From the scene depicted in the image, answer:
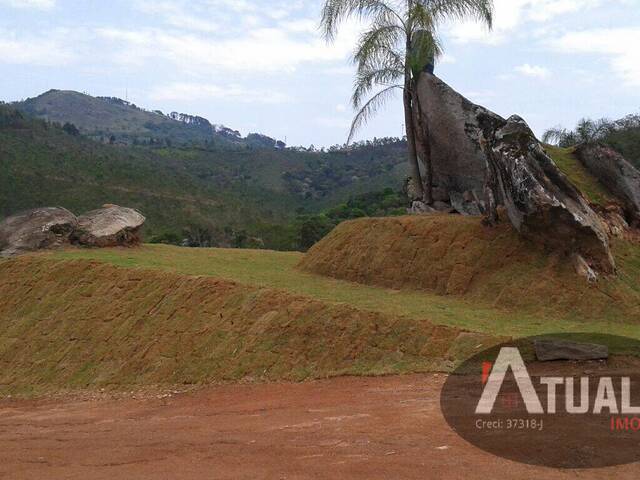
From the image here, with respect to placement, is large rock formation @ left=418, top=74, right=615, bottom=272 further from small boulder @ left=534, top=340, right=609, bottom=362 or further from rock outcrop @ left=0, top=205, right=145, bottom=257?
rock outcrop @ left=0, top=205, right=145, bottom=257

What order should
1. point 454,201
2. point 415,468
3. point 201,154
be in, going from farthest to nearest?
point 201,154, point 454,201, point 415,468

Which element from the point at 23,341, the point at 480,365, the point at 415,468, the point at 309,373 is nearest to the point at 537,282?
the point at 480,365

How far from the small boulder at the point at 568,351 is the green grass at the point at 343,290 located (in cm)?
75

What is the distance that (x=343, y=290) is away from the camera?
13.2 m

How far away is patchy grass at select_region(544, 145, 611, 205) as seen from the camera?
1461 cm

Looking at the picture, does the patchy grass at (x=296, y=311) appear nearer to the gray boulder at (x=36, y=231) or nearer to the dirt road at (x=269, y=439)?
the dirt road at (x=269, y=439)

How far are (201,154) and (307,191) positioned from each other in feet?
70.1

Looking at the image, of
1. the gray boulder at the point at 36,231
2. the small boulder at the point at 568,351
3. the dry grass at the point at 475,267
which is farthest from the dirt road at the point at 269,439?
the gray boulder at the point at 36,231

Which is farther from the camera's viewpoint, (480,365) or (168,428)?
(480,365)

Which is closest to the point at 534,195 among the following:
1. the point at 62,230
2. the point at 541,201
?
the point at 541,201

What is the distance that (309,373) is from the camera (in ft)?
31.8

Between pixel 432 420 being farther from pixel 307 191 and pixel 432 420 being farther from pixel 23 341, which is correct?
pixel 307 191

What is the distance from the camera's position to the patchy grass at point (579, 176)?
47.9 feet

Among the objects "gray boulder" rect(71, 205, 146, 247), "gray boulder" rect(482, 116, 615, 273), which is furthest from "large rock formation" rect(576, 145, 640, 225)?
"gray boulder" rect(71, 205, 146, 247)
